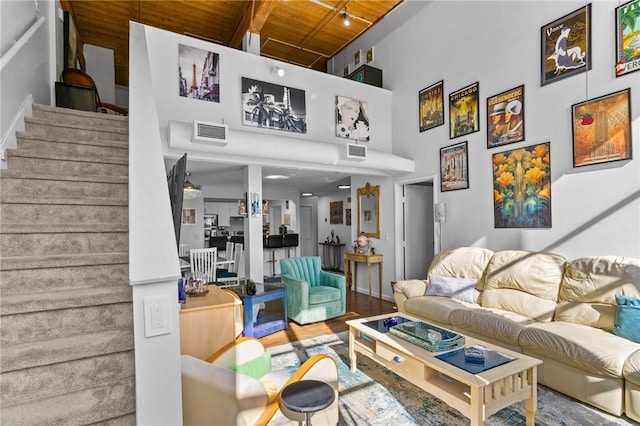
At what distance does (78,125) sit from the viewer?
3129mm

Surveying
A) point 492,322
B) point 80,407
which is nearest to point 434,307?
point 492,322

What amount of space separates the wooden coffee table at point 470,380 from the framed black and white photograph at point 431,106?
11.8 ft

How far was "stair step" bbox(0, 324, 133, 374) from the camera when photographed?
145 centimetres

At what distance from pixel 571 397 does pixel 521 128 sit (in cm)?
293

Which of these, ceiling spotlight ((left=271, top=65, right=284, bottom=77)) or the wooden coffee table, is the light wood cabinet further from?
ceiling spotlight ((left=271, top=65, right=284, bottom=77))

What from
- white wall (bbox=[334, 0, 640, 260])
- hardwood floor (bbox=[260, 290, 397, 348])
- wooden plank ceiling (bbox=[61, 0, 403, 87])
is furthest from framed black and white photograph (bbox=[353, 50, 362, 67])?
hardwood floor (bbox=[260, 290, 397, 348])

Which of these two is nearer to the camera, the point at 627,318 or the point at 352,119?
the point at 627,318

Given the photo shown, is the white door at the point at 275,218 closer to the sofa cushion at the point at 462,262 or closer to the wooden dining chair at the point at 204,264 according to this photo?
the wooden dining chair at the point at 204,264

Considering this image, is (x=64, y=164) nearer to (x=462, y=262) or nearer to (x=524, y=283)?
(x=462, y=262)

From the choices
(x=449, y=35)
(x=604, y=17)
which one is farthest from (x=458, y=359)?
(x=449, y=35)

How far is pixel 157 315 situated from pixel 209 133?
286cm

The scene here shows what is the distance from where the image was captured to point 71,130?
9.83 ft

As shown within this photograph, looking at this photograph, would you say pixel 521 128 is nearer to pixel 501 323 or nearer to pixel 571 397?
pixel 501 323

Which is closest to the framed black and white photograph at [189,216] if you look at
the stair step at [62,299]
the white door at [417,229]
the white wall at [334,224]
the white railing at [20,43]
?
the white wall at [334,224]
